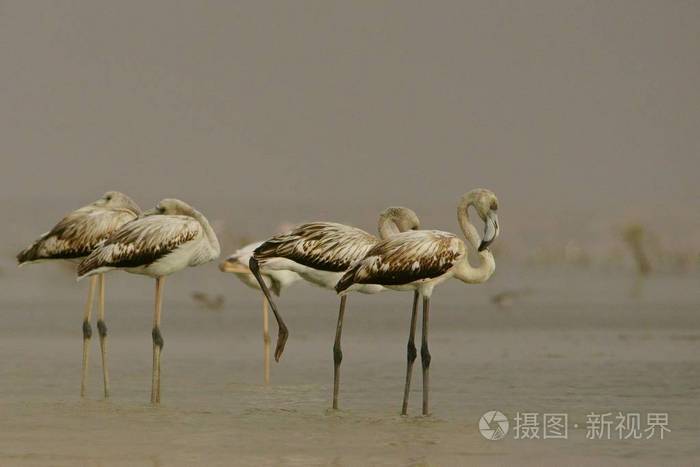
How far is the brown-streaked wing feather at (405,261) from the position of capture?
12.1 metres

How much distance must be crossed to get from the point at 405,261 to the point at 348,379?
2.86 metres

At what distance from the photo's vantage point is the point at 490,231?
12.4 meters

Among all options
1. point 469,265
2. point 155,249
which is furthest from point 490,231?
point 155,249

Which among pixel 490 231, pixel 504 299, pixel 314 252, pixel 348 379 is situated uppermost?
pixel 504 299

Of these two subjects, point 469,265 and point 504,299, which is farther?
point 504,299

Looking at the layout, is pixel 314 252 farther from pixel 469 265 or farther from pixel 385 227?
pixel 469 265

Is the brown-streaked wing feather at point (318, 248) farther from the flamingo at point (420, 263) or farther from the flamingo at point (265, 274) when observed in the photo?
the flamingo at point (265, 274)

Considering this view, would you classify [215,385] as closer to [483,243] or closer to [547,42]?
[483,243]

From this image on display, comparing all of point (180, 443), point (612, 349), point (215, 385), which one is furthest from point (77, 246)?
point (612, 349)

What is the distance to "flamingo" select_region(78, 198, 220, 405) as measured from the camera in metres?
12.9
